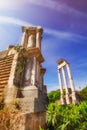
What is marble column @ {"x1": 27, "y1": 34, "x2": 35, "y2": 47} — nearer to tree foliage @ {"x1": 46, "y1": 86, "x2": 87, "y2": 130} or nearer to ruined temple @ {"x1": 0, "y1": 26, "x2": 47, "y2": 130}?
ruined temple @ {"x1": 0, "y1": 26, "x2": 47, "y2": 130}

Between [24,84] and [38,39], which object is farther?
[38,39]

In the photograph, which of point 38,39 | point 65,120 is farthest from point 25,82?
point 38,39

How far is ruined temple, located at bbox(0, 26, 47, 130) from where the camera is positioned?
205 inches

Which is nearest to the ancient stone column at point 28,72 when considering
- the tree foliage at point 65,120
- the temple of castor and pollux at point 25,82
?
the temple of castor and pollux at point 25,82

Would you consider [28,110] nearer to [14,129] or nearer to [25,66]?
[14,129]

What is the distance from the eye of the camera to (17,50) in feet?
28.7

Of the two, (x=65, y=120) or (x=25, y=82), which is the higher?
(x=25, y=82)

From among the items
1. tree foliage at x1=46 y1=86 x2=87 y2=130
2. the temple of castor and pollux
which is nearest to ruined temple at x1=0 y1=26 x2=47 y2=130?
the temple of castor and pollux

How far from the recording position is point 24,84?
7148mm

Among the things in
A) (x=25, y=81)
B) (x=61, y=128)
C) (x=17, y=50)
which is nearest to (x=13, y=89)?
(x=25, y=81)

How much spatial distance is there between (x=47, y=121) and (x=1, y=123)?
5.95ft

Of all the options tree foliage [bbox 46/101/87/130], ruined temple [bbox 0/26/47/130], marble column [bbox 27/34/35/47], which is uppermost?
marble column [bbox 27/34/35/47]

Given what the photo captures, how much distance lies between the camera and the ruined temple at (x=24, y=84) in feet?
17.1

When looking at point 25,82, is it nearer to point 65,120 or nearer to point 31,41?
point 65,120
